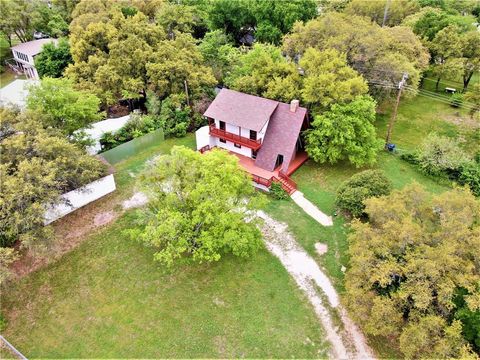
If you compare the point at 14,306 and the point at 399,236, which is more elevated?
the point at 399,236

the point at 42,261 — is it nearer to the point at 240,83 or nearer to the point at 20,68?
the point at 240,83

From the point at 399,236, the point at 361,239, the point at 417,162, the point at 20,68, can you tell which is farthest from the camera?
the point at 20,68

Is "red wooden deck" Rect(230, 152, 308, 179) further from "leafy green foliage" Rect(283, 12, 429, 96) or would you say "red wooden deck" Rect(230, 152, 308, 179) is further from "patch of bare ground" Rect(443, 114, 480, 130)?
"patch of bare ground" Rect(443, 114, 480, 130)

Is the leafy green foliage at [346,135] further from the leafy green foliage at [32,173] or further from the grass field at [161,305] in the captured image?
the leafy green foliage at [32,173]

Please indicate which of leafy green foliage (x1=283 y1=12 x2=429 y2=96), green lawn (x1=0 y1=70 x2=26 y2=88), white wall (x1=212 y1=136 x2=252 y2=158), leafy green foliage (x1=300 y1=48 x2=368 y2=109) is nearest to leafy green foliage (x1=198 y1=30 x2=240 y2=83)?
leafy green foliage (x1=283 y1=12 x2=429 y2=96)

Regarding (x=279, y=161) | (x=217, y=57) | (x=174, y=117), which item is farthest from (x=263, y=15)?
(x=279, y=161)

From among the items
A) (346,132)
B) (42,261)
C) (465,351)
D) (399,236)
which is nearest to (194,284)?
(42,261)
